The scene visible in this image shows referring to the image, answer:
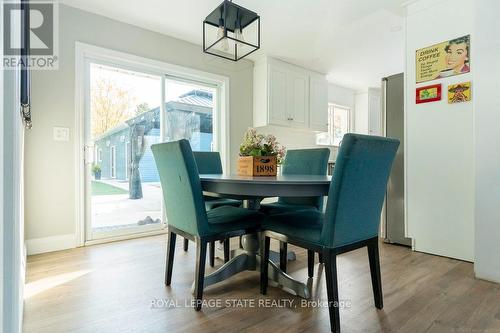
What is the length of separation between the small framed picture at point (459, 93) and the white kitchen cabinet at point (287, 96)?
2.15m

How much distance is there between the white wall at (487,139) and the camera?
1.88m

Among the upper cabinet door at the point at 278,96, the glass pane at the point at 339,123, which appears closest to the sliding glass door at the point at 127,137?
the upper cabinet door at the point at 278,96

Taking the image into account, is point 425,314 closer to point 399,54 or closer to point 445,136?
point 445,136

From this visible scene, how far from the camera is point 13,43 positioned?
2.52 feet

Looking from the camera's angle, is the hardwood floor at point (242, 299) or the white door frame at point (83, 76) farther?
the white door frame at point (83, 76)

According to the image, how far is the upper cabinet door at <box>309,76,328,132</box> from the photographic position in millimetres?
4539

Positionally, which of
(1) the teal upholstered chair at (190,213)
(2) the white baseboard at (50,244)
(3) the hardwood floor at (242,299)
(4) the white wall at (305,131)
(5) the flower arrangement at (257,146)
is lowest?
(3) the hardwood floor at (242,299)

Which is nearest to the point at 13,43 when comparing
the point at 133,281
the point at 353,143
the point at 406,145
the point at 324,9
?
the point at 353,143

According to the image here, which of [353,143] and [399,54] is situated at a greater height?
[399,54]

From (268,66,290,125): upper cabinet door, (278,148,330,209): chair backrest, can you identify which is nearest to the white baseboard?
(278,148,330,209): chair backrest

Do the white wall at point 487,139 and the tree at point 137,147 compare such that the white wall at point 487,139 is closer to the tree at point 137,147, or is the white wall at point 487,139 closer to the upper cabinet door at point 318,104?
the upper cabinet door at point 318,104

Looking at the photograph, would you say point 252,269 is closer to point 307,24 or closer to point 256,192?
point 256,192

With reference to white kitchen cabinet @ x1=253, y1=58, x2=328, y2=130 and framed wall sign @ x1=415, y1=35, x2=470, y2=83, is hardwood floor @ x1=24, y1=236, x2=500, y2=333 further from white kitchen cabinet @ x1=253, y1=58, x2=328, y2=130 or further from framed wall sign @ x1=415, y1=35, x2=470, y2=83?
white kitchen cabinet @ x1=253, y1=58, x2=328, y2=130

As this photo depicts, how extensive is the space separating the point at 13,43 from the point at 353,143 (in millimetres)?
1223
